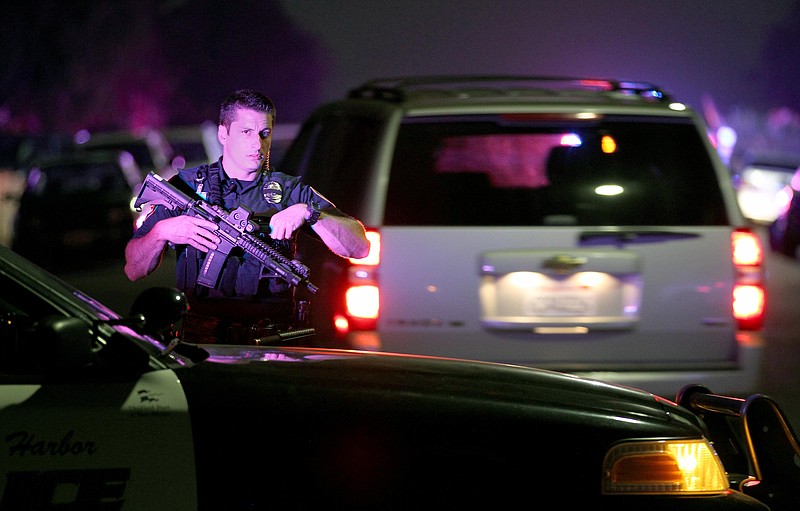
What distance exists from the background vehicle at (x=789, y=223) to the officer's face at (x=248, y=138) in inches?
713

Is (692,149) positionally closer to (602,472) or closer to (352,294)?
(352,294)

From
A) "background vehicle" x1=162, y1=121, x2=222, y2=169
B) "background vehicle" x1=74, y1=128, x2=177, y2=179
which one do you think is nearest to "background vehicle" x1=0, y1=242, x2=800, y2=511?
"background vehicle" x1=74, y1=128, x2=177, y2=179

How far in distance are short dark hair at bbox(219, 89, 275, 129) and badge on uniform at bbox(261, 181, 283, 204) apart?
0.72 feet

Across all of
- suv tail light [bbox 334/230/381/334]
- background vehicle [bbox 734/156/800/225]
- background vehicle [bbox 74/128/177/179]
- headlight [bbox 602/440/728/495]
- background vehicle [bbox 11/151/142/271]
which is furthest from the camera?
background vehicle [bbox 734/156/800/225]

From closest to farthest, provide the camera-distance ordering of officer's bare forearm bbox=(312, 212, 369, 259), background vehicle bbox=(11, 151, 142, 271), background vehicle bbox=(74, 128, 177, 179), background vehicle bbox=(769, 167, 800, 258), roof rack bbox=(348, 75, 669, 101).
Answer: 1. officer's bare forearm bbox=(312, 212, 369, 259)
2. roof rack bbox=(348, 75, 669, 101)
3. background vehicle bbox=(11, 151, 142, 271)
4. background vehicle bbox=(769, 167, 800, 258)
5. background vehicle bbox=(74, 128, 177, 179)

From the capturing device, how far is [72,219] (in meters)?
19.1

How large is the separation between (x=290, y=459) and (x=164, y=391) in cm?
35

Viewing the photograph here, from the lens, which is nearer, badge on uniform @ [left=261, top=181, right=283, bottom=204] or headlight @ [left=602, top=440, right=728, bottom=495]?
headlight @ [left=602, top=440, right=728, bottom=495]

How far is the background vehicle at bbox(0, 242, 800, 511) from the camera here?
3.51 meters

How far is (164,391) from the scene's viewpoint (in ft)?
12.1

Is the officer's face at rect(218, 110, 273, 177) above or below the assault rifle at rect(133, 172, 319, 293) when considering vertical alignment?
above

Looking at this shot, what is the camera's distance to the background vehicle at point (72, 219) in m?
18.9

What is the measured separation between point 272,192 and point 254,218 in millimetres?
104

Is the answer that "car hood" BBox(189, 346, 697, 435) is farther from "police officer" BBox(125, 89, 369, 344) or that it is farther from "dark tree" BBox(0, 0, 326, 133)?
"dark tree" BBox(0, 0, 326, 133)
